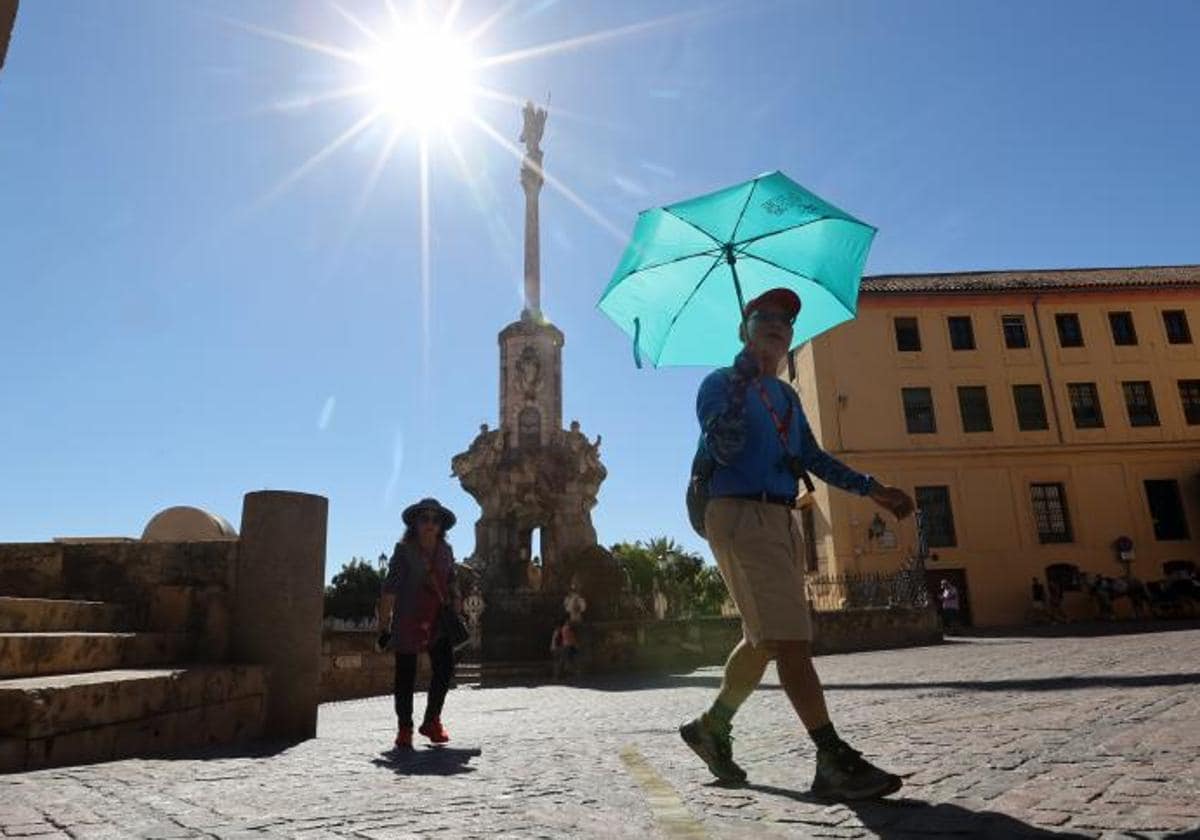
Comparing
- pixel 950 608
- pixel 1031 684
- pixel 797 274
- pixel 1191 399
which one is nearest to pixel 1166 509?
pixel 1191 399

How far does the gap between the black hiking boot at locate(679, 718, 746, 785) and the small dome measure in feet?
29.3

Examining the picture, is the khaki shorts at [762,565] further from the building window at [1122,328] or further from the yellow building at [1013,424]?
the building window at [1122,328]

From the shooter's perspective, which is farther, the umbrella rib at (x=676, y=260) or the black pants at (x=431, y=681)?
the black pants at (x=431, y=681)

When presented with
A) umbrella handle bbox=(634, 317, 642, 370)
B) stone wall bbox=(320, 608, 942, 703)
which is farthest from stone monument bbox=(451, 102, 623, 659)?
umbrella handle bbox=(634, 317, 642, 370)

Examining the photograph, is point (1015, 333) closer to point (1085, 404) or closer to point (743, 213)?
point (1085, 404)

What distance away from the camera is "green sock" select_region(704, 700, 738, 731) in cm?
319

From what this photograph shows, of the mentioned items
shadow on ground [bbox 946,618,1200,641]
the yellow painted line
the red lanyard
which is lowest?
shadow on ground [bbox 946,618,1200,641]

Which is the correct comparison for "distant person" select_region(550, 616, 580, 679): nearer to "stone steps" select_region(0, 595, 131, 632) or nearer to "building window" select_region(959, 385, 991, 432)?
"stone steps" select_region(0, 595, 131, 632)

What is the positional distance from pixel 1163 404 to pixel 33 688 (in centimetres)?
3465

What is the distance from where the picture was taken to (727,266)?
4406 millimetres

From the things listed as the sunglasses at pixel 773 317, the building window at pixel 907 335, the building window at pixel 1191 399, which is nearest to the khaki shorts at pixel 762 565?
the sunglasses at pixel 773 317

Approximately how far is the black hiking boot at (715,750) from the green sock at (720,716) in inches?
0.8

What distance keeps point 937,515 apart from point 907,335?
7.06 meters

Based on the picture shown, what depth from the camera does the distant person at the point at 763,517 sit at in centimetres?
295
